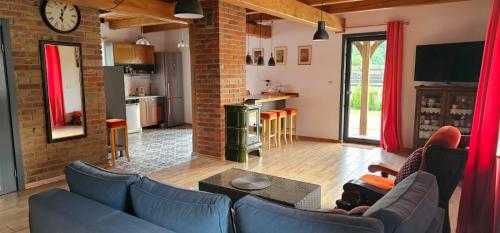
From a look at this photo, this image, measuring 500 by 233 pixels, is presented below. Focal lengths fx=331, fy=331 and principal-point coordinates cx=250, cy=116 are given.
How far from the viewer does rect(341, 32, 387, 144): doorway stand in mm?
6066

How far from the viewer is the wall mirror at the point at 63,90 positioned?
393cm

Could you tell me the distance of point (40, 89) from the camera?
386cm

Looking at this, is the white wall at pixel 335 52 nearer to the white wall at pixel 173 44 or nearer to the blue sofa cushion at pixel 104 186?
the white wall at pixel 173 44

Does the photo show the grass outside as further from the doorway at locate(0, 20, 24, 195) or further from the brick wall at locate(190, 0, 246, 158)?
the doorway at locate(0, 20, 24, 195)

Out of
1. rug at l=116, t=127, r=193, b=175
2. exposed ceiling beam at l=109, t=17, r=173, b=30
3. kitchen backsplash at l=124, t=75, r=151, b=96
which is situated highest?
exposed ceiling beam at l=109, t=17, r=173, b=30

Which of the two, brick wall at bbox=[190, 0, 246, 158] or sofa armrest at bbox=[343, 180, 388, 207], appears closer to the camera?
sofa armrest at bbox=[343, 180, 388, 207]

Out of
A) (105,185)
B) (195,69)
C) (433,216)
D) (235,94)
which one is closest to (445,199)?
(433,216)

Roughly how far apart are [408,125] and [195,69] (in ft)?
12.5

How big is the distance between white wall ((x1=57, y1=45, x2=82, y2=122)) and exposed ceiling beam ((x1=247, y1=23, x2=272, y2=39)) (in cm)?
345

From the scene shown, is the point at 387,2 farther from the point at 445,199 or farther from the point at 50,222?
the point at 50,222

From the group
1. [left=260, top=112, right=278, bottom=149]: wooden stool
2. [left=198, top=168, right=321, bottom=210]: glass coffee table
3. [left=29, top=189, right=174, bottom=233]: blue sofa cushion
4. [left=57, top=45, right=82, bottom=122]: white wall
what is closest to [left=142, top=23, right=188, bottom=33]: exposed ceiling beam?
[left=260, top=112, right=278, bottom=149]: wooden stool

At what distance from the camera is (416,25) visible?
553 cm

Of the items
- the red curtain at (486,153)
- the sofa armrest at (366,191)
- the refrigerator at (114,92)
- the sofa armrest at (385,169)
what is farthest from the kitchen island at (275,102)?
the red curtain at (486,153)

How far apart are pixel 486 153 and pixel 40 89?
4.42 metres
